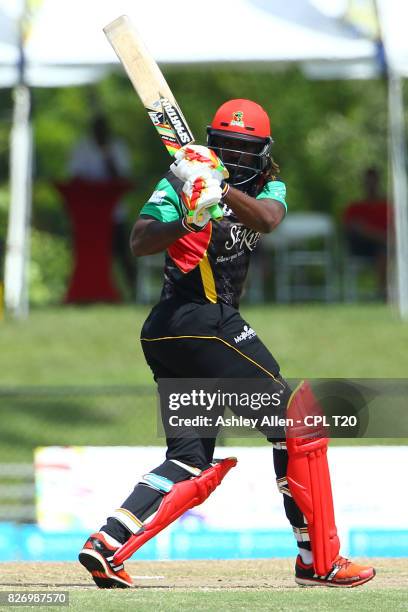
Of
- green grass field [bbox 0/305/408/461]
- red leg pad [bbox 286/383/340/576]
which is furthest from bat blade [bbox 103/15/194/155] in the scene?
green grass field [bbox 0/305/408/461]

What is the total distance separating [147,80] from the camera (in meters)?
5.58

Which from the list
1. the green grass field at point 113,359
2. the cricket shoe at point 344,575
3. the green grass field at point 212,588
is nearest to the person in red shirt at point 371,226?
the green grass field at point 113,359

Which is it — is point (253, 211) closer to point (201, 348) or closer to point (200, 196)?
point (200, 196)

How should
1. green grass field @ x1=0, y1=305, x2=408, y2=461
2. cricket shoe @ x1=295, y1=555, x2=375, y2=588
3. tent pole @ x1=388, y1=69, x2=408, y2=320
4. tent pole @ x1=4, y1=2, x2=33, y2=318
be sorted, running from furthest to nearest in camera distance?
tent pole @ x1=4, y1=2, x2=33, y2=318, tent pole @ x1=388, y1=69, x2=408, y2=320, green grass field @ x1=0, y1=305, x2=408, y2=461, cricket shoe @ x1=295, y1=555, x2=375, y2=588

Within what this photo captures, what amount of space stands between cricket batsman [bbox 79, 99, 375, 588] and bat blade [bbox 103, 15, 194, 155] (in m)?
0.18

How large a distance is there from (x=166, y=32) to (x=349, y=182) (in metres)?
12.5

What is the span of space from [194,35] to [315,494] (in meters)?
8.21

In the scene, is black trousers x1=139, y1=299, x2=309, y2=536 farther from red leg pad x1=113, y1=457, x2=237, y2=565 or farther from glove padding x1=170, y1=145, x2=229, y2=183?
glove padding x1=170, y1=145, x2=229, y2=183

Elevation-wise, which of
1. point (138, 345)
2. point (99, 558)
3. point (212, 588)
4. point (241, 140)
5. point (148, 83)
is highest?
point (148, 83)

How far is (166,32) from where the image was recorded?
508 inches

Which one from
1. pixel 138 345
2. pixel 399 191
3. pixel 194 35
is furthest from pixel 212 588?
pixel 399 191

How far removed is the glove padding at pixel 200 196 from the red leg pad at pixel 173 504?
3.80 ft

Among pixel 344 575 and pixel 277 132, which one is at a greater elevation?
pixel 277 132

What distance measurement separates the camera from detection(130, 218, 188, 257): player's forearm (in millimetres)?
5105
